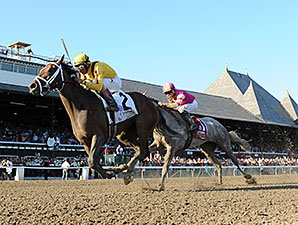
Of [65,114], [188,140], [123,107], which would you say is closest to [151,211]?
[123,107]

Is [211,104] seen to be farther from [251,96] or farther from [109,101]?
[109,101]

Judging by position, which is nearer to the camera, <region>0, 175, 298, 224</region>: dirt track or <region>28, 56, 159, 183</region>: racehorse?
<region>0, 175, 298, 224</region>: dirt track

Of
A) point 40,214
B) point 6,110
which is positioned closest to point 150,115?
point 40,214

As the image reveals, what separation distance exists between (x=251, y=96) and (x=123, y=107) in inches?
1200

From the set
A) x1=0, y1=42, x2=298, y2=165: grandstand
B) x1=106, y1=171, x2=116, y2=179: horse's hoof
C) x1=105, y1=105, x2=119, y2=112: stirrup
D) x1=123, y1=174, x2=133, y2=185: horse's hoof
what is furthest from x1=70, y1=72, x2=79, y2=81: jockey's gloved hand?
x1=0, y1=42, x2=298, y2=165: grandstand

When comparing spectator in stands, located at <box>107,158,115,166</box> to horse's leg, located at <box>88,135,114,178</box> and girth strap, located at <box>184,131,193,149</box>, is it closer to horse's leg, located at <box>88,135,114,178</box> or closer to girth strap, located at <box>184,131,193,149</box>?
girth strap, located at <box>184,131,193,149</box>

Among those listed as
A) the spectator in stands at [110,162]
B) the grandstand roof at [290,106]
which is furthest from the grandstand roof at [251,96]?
the spectator in stands at [110,162]

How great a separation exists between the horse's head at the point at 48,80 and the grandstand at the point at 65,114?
634 centimetres

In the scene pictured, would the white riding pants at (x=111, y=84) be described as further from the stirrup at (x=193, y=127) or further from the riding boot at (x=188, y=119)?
the stirrup at (x=193, y=127)

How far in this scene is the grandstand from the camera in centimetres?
2062

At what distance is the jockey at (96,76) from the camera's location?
18.2ft

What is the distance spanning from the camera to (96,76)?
18.5 feet

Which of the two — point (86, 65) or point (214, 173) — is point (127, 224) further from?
point (214, 173)

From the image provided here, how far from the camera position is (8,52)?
2502cm
